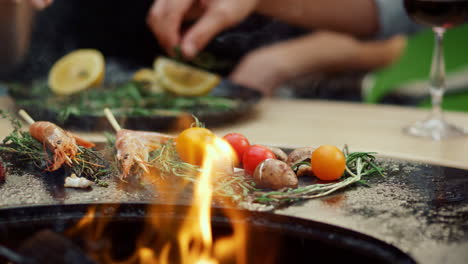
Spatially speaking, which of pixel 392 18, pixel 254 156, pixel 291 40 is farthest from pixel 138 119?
pixel 291 40

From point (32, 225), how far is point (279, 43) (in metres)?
3.08

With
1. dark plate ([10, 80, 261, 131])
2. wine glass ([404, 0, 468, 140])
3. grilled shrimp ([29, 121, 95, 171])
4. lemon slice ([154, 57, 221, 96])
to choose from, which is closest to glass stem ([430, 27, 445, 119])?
wine glass ([404, 0, 468, 140])

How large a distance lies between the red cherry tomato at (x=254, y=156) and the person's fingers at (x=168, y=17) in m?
1.05

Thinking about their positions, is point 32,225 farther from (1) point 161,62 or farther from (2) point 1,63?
(2) point 1,63

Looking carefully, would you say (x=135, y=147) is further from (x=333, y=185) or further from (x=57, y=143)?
(x=333, y=185)

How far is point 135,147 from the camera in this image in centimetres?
128

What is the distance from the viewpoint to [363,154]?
4.25 feet

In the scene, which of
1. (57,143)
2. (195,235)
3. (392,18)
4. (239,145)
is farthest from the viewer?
(392,18)

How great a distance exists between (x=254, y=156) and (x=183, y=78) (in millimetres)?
1172

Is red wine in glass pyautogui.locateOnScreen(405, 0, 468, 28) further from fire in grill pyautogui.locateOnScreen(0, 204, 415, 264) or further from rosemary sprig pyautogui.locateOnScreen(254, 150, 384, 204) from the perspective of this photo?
fire in grill pyautogui.locateOnScreen(0, 204, 415, 264)

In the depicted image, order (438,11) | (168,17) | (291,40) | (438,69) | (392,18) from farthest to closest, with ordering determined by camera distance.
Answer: (291,40) < (392,18) < (168,17) < (438,69) < (438,11)

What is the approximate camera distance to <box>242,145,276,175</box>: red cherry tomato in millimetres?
1259

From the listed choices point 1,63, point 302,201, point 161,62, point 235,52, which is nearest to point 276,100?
point 235,52

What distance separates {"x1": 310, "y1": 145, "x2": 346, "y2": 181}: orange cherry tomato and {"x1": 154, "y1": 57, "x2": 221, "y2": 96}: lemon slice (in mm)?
1169
